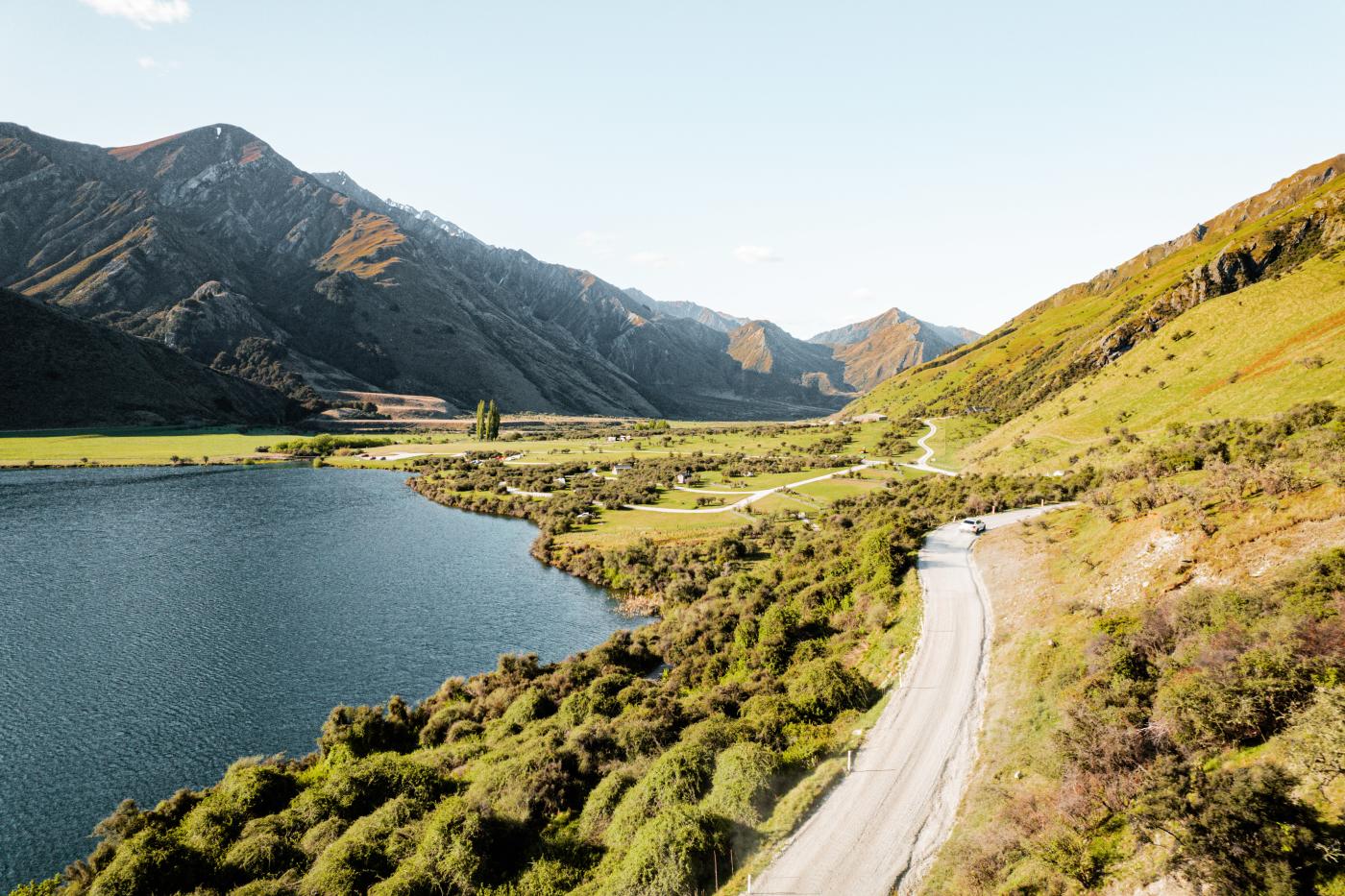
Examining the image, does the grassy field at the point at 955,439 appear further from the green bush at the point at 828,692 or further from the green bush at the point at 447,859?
the green bush at the point at 447,859

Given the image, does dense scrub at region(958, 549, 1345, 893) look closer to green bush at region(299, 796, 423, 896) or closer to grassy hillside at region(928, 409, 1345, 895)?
grassy hillside at region(928, 409, 1345, 895)

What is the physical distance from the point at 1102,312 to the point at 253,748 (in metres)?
187

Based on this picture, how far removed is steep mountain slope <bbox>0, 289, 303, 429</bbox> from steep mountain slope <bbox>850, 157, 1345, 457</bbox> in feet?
767

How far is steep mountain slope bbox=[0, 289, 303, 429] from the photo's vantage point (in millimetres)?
169375

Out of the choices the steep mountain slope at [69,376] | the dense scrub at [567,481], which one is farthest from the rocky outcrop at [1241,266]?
the steep mountain slope at [69,376]

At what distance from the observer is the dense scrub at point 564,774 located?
1930 centimetres

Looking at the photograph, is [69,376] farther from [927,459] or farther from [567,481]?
[927,459]

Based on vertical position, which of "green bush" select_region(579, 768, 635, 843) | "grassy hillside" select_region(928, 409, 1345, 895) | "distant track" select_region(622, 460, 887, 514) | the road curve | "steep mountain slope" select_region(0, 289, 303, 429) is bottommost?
"distant track" select_region(622, 460, 887, 514)

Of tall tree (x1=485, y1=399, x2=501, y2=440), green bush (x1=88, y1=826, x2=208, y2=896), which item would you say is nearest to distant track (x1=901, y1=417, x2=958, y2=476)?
green bush (x1=88, y1=826, x2=208, y2=896)

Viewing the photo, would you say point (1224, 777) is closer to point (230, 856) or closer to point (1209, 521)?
point (1209, 521)

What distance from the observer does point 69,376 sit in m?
178

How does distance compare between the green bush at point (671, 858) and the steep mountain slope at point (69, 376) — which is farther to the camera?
the steep mountain slope at point (69, 376)

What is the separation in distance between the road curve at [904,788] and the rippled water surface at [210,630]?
30.1 m

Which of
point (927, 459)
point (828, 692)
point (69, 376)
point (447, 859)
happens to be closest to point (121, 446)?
point (69, 376)
